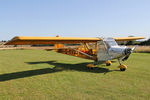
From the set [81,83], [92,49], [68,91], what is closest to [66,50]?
[92,49]

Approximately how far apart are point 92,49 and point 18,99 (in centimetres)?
628

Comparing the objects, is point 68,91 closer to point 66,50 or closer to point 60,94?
point 60,94

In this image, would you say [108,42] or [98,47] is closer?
[108,42]

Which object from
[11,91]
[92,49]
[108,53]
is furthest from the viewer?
[92,49]

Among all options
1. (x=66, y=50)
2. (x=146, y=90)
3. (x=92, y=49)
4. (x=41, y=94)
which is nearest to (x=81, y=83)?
(x=41, y=94)

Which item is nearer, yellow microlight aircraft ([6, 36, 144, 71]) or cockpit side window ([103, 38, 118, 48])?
yellow microlight aircraft ([6, 36, 144, 71])

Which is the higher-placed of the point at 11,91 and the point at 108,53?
the point at 108,53

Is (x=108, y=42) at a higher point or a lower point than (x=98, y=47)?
higher

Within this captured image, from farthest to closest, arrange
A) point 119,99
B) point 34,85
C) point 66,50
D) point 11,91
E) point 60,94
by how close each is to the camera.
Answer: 1. point 66,50
2. point 34,85
3. point 11,91
4. point 60,94
5. point 119,99

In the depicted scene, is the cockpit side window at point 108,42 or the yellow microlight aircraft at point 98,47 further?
the cockpit side window at point 108,42

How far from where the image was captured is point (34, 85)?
497 cm

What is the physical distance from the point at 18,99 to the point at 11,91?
85 cm

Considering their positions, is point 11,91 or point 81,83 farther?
point 81,83

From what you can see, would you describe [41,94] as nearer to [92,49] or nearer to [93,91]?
[93,91]
